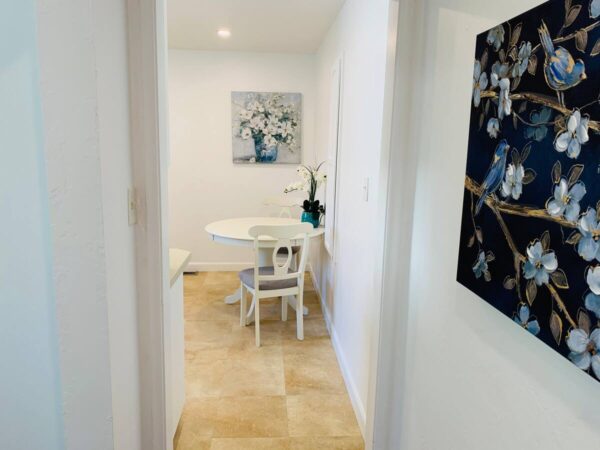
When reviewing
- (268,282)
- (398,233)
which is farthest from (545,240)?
(268,282)

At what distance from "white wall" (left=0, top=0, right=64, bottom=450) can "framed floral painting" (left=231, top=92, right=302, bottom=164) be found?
3587mm

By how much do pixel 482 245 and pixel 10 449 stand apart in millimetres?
1374

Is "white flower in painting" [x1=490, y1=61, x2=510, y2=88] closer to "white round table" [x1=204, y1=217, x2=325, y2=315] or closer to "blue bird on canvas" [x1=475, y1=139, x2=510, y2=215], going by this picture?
"blue bird on canvas" [x1=475, y1=139, x2=510, y2=215]

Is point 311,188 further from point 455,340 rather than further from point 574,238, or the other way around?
point 574,238

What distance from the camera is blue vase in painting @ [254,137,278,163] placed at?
4.61 m

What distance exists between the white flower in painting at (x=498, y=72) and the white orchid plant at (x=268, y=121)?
380 centimetres

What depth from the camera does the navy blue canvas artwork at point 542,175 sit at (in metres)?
0.64

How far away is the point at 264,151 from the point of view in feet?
15.2

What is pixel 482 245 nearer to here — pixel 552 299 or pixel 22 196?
pixel 552 299

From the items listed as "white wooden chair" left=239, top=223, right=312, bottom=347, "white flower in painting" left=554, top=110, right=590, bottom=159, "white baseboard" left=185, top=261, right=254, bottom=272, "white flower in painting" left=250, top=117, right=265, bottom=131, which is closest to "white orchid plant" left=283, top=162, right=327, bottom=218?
"white wooden chair" left=239, top=223, right=312, bottom=347

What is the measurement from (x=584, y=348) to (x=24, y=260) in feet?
4.04

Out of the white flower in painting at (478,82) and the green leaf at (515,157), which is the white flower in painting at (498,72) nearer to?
the white flower in painting at (478,82)

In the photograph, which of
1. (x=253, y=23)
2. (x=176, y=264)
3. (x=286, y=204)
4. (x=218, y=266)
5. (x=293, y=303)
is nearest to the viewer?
(x=176, y=264)

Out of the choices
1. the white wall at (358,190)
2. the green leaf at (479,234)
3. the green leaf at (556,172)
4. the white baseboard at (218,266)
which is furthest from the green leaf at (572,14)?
the white baseboard at (218,266)
